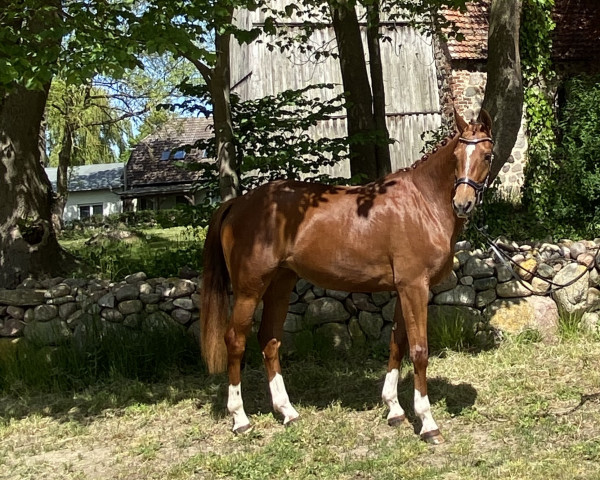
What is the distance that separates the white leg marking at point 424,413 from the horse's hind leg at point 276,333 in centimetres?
92

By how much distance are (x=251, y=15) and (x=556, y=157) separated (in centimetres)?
1006

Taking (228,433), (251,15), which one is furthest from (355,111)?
(251,15)

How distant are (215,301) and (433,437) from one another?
1.89 metres

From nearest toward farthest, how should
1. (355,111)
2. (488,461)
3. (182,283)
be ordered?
(488,461), (182,283), (355,111)

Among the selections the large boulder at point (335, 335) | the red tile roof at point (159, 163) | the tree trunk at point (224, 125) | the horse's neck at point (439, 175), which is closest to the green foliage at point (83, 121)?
the red tile roof at point (159, 163)

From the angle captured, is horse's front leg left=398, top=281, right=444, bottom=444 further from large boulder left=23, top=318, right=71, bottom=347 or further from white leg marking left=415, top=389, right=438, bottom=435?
large boulder left=23, top=318, right=71, bottom=347

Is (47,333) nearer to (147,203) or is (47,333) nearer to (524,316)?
(524,316)

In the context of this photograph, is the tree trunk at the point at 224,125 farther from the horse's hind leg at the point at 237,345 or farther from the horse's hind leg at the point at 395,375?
the horse's hind leg at the point at 395,375

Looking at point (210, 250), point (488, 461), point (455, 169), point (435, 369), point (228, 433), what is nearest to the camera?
point (488, 461)

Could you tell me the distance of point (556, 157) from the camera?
1206 centimetres

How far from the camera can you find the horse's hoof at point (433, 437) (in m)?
4.43

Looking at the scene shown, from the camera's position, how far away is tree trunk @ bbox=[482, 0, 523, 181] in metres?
6.90

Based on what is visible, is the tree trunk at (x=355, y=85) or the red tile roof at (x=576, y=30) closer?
the tree trunk at (x=355, y=85)

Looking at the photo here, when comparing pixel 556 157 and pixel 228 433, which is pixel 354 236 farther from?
pixel 556 157
